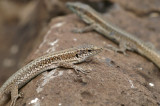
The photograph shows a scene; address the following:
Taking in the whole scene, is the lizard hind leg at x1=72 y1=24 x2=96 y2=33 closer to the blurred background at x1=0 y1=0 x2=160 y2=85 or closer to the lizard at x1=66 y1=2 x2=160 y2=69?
the lizard at x1=66 y1=2 x2=160 y2=69

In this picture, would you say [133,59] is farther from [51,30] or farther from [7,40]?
[7,40]

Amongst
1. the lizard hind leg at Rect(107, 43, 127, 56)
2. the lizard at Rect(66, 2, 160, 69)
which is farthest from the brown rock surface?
the lizard hind leg at Rect(107, 43, 127, 56)

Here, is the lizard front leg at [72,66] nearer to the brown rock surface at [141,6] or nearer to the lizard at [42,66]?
the lizard at [42,66]

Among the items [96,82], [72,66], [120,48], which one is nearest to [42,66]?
[72,66]

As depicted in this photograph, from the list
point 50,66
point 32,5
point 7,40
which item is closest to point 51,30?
point 50,66

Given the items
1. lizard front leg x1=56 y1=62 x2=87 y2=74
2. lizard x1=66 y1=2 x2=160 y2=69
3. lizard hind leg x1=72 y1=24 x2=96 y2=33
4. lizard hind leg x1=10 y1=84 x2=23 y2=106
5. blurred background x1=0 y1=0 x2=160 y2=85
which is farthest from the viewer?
blurred background x1=0 y1=0 x2=160 y2=85

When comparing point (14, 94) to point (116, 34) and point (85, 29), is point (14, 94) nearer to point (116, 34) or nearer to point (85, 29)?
point (85, 29)

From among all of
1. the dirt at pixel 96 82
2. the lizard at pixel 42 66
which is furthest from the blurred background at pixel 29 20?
the lizard at pixel 42 66
